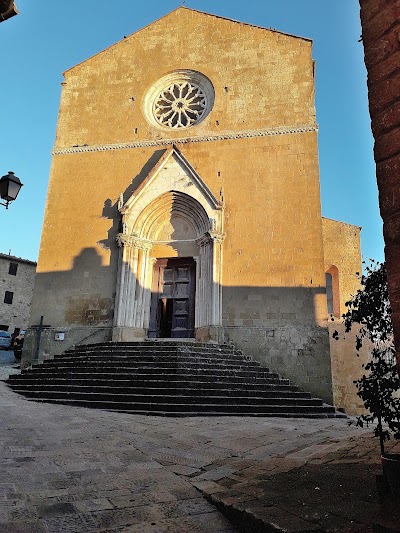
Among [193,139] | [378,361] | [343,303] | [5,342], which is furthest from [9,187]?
[5,342]

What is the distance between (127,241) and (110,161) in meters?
3.54

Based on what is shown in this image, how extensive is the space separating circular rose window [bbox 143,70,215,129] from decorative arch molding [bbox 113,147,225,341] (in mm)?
1933

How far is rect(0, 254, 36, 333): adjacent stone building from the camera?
3481 centimetres

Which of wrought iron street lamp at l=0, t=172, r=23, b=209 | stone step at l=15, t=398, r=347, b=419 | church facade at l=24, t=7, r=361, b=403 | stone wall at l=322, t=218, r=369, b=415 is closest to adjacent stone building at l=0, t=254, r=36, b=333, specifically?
church facade at l=24, t=7, r=361, b=403

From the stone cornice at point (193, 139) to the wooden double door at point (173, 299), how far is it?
4.38m

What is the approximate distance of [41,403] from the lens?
8406 millimetres

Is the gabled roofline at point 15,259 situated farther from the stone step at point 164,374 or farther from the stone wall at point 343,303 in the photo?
the stone wall at point 343,303

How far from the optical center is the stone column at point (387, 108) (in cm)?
192

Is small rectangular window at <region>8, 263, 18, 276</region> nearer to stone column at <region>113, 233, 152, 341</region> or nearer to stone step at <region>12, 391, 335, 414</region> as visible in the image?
stone column at <region>113, 233, 152, 341</region>

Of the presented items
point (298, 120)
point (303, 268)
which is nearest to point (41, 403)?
point (303, 268)

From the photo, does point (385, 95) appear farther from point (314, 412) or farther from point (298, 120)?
point (298, 120)

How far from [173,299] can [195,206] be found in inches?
130

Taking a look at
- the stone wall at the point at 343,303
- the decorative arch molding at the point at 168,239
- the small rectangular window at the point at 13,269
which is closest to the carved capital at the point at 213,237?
the decorative arch molding at the point at 168,239

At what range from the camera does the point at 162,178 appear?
14086 millimetres
